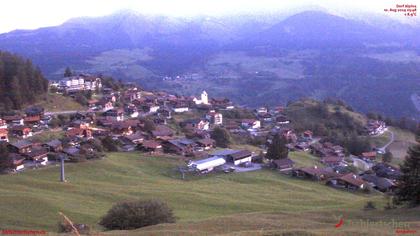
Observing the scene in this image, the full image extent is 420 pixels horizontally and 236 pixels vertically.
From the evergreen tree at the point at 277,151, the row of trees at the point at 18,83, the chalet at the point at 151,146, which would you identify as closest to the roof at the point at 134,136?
the chalet at the point at 151,146

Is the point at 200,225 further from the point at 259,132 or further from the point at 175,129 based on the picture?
the point at 259,132

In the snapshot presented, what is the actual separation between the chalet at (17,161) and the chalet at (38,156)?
822mm

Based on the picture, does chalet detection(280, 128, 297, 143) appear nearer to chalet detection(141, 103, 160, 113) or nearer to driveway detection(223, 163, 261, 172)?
driveway detection(223, 163, 261, 172)

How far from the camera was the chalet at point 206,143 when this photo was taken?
6544 cm

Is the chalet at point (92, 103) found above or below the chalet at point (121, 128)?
Result: above

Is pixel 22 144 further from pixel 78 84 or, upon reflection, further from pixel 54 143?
pixel 78 84

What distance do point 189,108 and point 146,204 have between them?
238 feet

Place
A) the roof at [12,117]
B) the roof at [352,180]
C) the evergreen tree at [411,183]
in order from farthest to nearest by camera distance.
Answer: the roof at [12,117], the roof at [352,180], the evergreen tree at [411,183]

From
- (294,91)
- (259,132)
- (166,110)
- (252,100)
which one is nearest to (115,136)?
(166,110)

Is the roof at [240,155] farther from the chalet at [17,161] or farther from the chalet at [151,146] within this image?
the chalet at [17,161]

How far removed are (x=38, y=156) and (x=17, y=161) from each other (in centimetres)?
337

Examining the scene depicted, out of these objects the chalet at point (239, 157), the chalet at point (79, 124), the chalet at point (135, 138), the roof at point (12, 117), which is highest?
→ the roof at point (12, 117)

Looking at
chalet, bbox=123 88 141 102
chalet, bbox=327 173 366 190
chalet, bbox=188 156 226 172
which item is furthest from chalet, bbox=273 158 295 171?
chalet, bbox=123 88 141 102

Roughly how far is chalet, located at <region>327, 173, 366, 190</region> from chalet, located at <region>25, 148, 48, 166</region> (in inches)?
1140
